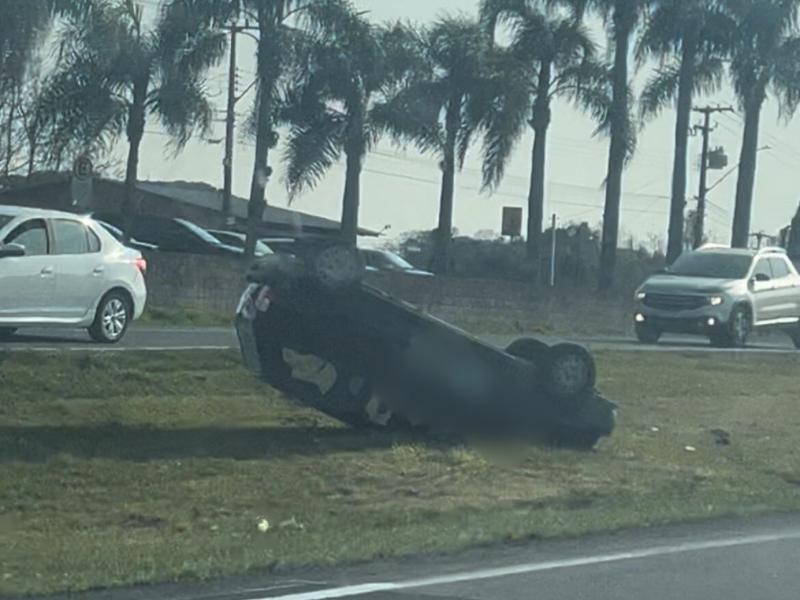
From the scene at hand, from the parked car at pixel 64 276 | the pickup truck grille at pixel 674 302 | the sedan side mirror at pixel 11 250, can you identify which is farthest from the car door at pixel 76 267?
the pickup truck grille at pixel 674 302

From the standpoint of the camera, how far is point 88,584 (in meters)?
9.59

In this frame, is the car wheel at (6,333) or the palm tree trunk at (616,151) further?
the palm tree trunk at (616,151)

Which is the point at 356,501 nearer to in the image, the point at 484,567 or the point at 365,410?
A: the point at 365,410

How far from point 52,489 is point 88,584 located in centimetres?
467

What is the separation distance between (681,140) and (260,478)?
34639 millimetres

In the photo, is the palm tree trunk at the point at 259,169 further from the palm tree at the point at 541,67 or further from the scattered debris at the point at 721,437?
the scattered debris at the point at 721,437

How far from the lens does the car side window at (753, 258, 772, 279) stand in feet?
98.9

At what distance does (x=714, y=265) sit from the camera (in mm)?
30312

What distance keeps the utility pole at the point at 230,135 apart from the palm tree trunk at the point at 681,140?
1275 centimetres

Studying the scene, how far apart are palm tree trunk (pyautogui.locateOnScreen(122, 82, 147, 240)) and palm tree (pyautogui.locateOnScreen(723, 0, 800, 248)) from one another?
1836cm

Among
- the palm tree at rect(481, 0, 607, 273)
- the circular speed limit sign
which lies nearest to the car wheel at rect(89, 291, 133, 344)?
the circular speed limit sign

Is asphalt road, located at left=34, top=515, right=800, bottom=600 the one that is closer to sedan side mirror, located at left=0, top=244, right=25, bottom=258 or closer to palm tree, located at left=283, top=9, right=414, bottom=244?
sedan side mirror, located at left=0, top=244, right=25, bottom=258

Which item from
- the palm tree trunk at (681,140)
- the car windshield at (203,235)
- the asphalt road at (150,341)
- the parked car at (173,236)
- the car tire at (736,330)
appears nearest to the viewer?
the asphalt road at (150,341)

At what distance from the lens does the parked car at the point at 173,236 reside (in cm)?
4072
